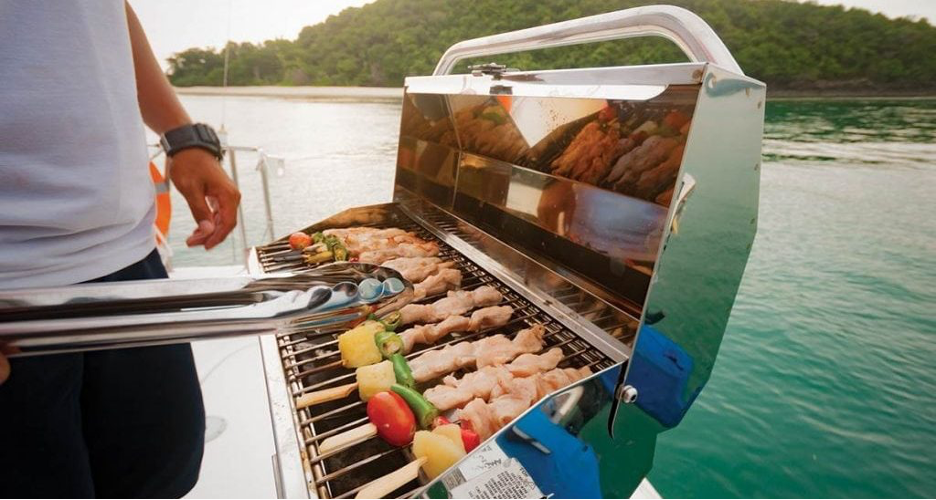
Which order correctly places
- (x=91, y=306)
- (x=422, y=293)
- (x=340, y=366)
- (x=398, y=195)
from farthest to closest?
(x=398, y=195), (x=422, y=293), (x=340, y=366), (x=91, y=306)

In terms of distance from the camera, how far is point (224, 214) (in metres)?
1.70

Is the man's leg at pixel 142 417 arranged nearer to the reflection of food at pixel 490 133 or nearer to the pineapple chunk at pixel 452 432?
the pineapple chunk at pixel 452 432

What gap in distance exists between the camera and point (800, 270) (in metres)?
5.10

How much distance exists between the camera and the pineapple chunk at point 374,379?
145 cm

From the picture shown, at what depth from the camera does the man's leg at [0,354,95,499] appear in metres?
1.21

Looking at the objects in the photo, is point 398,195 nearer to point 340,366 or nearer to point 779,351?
point 340,366

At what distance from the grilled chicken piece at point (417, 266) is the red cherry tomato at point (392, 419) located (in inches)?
37.4

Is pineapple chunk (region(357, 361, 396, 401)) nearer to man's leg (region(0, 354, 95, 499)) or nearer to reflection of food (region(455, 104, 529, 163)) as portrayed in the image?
man's leg (region(0, 354, 95, 499))

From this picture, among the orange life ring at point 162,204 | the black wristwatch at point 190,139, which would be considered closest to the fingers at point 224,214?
the black wristwatch at point 190,139

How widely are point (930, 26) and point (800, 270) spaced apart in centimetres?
393

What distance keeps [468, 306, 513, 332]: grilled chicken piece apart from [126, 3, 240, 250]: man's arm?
3.67 ft

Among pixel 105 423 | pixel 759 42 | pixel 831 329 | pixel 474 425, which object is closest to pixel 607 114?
pixel 474 425

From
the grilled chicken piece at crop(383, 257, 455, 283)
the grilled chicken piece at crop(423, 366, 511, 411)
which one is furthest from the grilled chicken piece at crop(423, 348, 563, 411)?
the grilled chicken piece at crop(383, 257, 455, 283)

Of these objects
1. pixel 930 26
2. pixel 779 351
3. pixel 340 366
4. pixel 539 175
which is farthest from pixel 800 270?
pixel 340 366
